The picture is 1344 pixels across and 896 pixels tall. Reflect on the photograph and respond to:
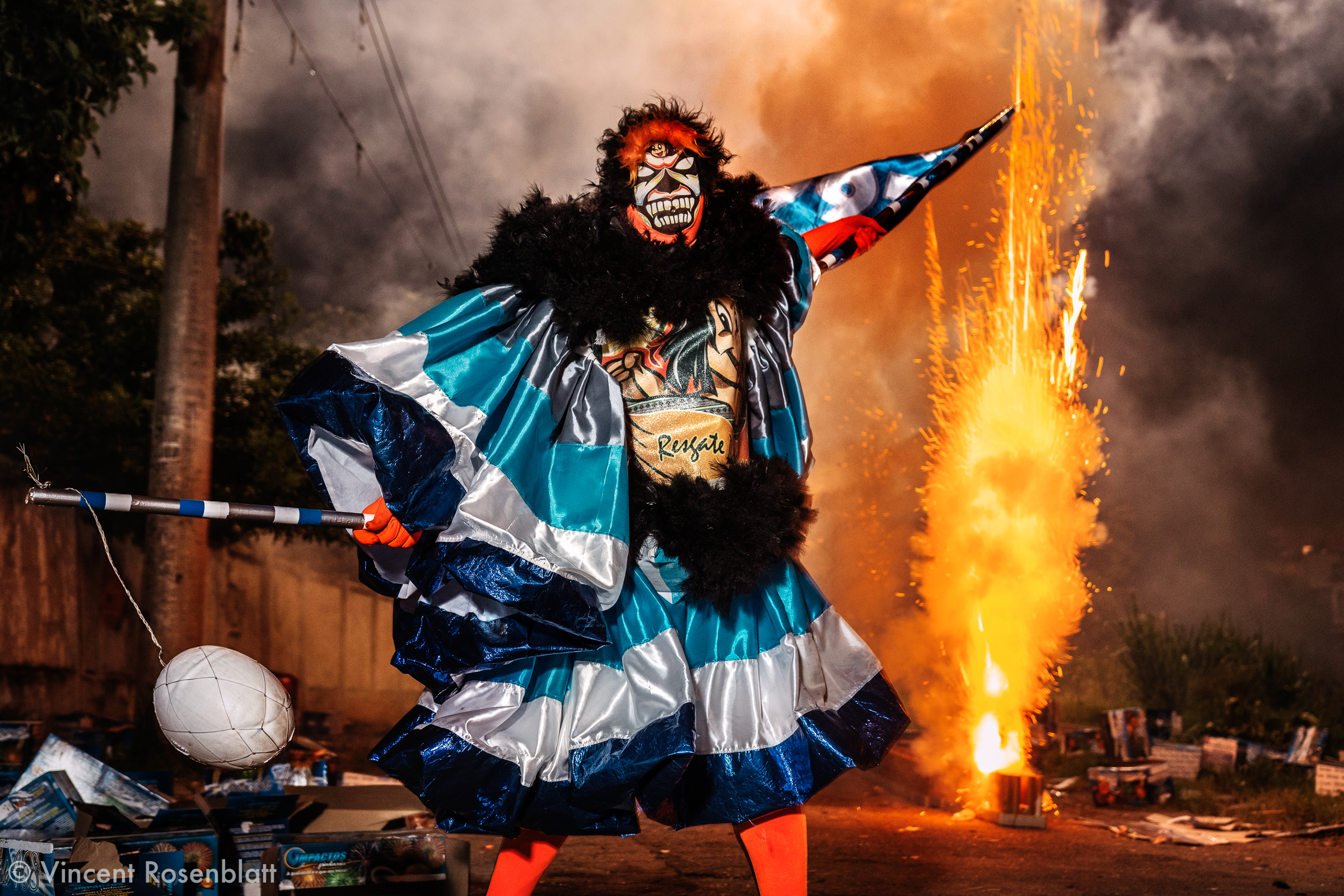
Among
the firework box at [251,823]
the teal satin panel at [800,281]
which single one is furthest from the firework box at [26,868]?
the teal satin panel at [800,281]

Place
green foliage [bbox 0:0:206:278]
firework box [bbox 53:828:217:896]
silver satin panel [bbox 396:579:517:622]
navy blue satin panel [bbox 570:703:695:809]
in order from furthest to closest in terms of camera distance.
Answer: green foliage [bbox 0:0:206:278]
firework box [bbox 53:828:217:896]
silver satin panel [bbox 396:579:517:622]
navy blue satin panel [bbox 570:703:695:809]

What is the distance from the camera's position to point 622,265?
8.34 feet

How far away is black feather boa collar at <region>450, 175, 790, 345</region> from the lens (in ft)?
8.28

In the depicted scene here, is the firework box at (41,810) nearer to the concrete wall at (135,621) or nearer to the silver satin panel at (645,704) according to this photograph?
the silver satin panel at (645,704)

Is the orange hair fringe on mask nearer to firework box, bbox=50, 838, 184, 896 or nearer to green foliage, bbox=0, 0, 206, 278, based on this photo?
firework box, bbox=50, 838, 184, 896

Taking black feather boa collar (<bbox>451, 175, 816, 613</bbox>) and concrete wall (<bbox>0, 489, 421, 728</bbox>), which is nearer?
black feather boa collar (<bbox>451, 175, 816, 613</bbox>)

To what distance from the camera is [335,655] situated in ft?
38.5

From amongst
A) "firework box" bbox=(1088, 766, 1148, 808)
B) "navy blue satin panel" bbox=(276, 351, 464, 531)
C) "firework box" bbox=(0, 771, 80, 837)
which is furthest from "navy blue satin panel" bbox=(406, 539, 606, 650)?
"firework box" bbox=(1088, 766, 1148, 808)

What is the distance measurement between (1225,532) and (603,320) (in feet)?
36.2

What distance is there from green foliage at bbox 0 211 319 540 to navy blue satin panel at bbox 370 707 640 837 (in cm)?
642

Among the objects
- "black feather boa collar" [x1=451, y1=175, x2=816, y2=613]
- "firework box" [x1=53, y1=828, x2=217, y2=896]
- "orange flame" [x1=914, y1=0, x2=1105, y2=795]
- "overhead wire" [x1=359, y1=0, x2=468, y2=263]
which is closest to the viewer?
"black feather boa collar" [x1=451, y1=175, x2=816, y2=613]

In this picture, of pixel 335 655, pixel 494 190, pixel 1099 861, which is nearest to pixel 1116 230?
pixel 494 190

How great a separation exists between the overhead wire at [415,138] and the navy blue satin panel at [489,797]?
14.5 meters

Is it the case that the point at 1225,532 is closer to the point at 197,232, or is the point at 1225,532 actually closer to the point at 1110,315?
the point at 1110,315
